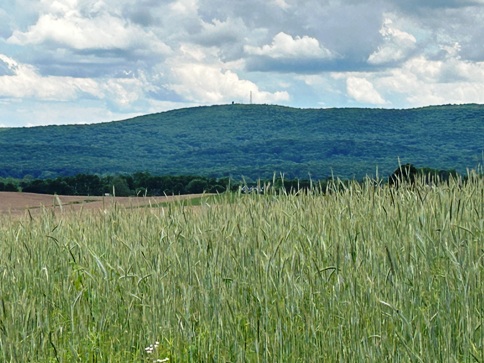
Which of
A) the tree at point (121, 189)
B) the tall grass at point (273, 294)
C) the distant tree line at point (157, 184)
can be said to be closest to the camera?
the tall grass at point (273, 294)

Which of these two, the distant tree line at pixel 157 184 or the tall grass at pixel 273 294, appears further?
the distant tree line at pixel 157 184

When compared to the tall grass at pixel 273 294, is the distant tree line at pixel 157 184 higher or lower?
higher

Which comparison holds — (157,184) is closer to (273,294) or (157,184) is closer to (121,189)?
(121,189)

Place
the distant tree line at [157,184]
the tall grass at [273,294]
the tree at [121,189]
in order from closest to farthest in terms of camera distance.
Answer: the tall grass at [273,294]
the distant tree line at [157,184]
the tree at [121,189]

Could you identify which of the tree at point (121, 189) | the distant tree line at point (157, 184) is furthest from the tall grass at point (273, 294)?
the tree at point (121, 189)

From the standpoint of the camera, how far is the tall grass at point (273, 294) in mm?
4461

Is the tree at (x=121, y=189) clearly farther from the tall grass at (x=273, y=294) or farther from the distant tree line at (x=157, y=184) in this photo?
the tall grass at (x=273, y=294)

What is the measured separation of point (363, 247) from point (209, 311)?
1339 millimetres

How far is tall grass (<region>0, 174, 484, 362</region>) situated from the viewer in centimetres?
446

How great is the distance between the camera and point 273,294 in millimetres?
5246

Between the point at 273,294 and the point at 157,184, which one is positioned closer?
the point at 273,294

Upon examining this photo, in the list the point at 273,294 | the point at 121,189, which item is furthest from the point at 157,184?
the point at 273,294

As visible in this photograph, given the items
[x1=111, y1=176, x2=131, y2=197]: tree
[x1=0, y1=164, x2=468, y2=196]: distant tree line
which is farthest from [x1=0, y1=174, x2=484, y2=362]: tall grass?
[x1=111, y1=176, x2=131, y2=197]: tree

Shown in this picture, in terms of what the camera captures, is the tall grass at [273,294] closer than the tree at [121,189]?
Yes
